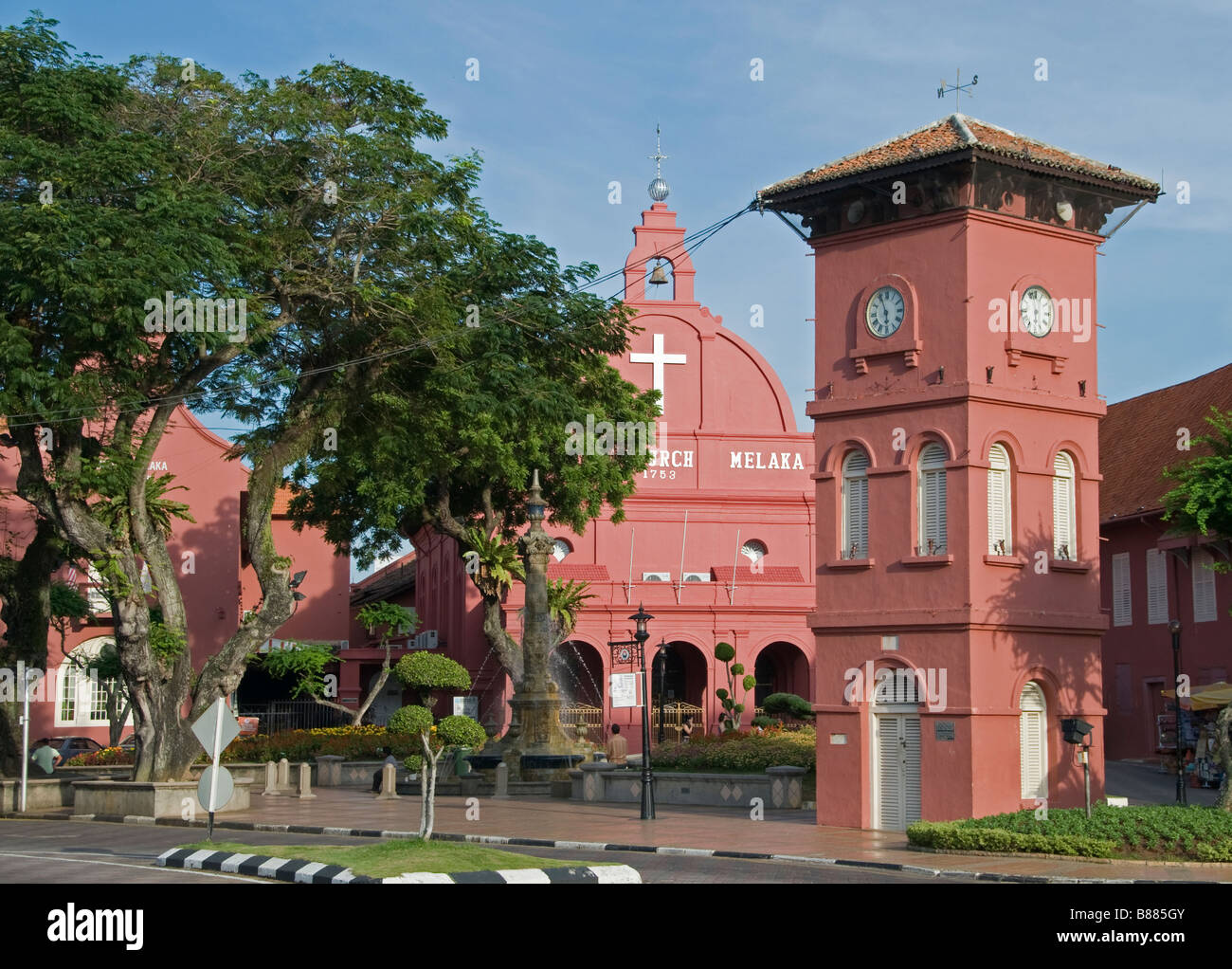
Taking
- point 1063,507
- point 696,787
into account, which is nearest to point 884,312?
point 1063,507

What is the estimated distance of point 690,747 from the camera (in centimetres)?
3447

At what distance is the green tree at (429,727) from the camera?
18891mm

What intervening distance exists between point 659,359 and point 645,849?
33.1 metres

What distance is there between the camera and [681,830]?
24.6 meters

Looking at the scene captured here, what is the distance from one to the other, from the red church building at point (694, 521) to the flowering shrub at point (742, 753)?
1553 cm

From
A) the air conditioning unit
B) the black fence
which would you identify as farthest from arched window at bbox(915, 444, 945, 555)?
the air conditioning unit

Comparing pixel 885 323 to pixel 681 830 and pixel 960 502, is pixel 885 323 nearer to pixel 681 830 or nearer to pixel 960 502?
pixel 960 502

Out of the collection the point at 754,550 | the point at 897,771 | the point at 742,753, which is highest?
the point at 754,550

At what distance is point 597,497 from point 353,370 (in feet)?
39.3

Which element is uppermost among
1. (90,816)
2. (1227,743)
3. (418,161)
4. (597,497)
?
(418,161)

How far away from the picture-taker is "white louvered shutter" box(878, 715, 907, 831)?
81.3ft

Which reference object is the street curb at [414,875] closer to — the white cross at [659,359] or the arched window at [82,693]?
the arched window at [82,693]
